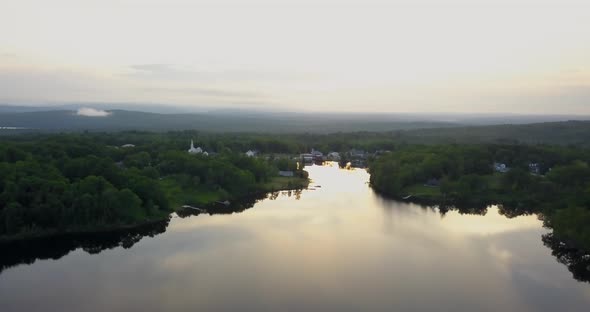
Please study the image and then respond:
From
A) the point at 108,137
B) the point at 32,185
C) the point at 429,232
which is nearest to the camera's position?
the point at 32,185

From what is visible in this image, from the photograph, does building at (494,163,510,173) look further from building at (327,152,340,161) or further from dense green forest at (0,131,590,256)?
building at (327,152,340,161)

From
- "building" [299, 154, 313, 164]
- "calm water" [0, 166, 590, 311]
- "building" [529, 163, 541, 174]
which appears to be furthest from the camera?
"building" [299, 154, 313, 164]

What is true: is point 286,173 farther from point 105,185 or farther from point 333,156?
point 105,185

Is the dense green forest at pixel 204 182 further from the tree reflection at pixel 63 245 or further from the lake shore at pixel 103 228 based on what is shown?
the tree reflection at pixel 63 245

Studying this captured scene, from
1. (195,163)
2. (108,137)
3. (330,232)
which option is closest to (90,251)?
(330,232)

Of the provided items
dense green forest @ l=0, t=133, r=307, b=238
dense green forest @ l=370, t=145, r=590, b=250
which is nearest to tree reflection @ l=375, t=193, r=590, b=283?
dense green forest @ l=370, t=145, r=590, b=250

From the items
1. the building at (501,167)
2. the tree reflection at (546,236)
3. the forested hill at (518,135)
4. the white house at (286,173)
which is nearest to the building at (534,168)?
the building at (501,167)

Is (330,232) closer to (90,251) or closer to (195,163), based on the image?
(90,251)
